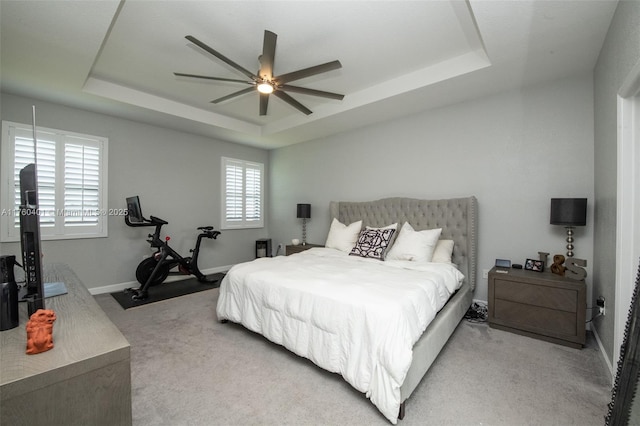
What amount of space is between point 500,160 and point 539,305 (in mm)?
1666

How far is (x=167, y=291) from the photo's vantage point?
4082 millimetres

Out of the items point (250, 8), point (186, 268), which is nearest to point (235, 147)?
point (186, 268)

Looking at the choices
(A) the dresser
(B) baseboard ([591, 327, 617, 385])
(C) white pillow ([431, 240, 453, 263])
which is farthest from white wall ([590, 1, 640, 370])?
(A) the dresser

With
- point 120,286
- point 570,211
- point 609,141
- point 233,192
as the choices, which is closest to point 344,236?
point 570,211

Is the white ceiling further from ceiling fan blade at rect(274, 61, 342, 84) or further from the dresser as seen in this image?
the dresser

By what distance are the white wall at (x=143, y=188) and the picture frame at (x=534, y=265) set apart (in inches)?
192

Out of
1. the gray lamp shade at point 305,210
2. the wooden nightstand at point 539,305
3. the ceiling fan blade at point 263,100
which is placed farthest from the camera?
the gray lamp shade at point 305,210

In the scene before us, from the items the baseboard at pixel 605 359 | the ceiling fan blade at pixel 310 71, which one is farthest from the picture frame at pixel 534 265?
the ceiling fan blade at pixel 310 71

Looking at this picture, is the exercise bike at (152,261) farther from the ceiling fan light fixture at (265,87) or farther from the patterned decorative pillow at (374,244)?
the patterned decorative pillow at (374,244)

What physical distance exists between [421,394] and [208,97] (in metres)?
4.26

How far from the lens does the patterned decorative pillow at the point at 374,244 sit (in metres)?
3.39

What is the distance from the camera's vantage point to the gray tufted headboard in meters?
3.31

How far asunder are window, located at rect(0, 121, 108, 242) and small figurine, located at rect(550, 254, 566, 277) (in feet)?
18.9

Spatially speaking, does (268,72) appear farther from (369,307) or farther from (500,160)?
(500,160)
